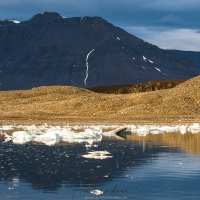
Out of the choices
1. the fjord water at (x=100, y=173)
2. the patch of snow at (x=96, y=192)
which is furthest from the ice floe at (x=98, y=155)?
the patch of snow at (x=96, y=192)

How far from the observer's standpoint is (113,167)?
72.0 ft

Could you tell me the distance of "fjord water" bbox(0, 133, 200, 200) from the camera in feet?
54.0

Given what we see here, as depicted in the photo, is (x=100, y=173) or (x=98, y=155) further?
(x=98, y=155)

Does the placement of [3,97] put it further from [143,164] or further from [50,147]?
[143,164]

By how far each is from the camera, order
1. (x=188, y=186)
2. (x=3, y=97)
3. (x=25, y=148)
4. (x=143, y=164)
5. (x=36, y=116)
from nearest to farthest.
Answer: (x=188, y=186), (x=143, y=164), (x=25, y=148), (x=36, y=116), (x=3, y=97)

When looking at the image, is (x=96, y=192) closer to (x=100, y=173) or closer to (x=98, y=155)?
(x=100, y=173)

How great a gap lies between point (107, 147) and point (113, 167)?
9.30m

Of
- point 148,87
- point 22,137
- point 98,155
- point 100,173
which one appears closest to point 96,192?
point 100,173

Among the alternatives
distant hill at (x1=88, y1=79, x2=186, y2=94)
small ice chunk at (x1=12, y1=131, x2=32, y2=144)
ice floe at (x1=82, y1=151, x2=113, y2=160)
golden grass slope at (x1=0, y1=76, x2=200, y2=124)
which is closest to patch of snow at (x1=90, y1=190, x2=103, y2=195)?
ice floe at (x1=82, y1=151, x2=113, y2=160)

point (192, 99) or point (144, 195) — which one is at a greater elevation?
point (192, 99)

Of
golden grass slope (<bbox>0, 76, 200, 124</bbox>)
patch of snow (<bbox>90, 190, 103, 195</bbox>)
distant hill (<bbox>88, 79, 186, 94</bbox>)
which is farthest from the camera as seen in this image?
distant hill (<bbox>88, 79, 186, 94</bbox>)

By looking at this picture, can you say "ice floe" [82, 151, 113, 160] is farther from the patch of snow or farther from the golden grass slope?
the golden grass slope

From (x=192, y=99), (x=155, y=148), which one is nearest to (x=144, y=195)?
(x=155, y=148)

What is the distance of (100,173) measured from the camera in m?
20.2
